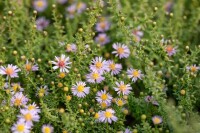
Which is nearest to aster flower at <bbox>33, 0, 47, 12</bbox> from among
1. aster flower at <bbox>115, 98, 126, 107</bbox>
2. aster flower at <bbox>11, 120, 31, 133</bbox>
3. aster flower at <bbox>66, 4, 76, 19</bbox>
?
aster flower at <bbox>66, 4, 76, 19</bbox>

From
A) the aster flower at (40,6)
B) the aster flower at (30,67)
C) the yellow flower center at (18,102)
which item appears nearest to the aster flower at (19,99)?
the yellow flower center at (18,102)

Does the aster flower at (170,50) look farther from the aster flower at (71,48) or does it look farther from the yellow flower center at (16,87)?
the yellow flower center at (16,87)

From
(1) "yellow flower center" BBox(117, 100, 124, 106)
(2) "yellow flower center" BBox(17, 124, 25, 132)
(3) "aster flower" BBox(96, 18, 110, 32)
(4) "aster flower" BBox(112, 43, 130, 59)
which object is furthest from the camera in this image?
(3) "aster flower" BBox(96, 18, 110, 32)

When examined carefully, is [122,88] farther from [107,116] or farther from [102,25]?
[102,25]

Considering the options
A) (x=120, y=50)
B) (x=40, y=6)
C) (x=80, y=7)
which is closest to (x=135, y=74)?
(x=120, y=50)

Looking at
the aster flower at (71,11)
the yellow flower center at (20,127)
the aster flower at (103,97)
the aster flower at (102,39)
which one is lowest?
the yellow flower center at (20,127)

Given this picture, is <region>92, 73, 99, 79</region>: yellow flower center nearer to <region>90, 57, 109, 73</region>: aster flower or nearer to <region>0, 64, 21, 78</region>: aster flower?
<region>90, 57, 109, 73</region>: aster flower
